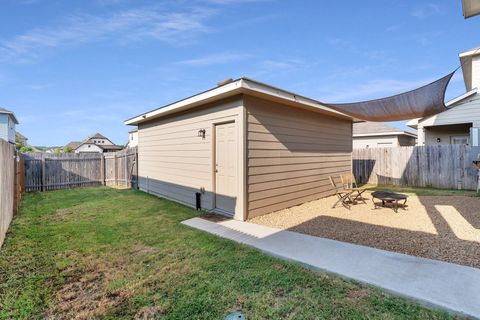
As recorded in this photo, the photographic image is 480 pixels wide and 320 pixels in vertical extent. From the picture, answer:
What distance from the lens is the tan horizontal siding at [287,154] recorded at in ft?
18.3

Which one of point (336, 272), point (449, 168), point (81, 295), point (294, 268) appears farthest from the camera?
point (449, 168)

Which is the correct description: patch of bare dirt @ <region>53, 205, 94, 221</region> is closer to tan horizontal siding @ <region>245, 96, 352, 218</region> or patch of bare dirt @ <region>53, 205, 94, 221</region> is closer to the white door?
the white door

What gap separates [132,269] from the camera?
3145 mm

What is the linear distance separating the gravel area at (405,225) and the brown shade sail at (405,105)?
8.94ft

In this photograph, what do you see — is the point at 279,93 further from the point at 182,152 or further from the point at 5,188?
the point at 5,188

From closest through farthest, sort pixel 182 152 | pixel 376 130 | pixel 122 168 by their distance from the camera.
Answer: pixel 182 152 → pixel 122 168 → pixel 376 130

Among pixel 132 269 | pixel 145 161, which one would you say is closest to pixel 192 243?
pixel 132 269

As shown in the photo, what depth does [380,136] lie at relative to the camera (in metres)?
17.4

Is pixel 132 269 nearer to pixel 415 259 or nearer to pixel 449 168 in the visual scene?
pixel 415 259

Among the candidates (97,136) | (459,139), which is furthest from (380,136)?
(97,136)

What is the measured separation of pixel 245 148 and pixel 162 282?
10.5ft

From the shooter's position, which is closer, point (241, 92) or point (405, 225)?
point (405, 225)

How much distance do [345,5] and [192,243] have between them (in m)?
8.49

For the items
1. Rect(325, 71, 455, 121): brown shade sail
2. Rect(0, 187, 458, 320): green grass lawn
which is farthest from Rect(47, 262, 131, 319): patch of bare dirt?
Rect(325, 71, 455, 121): brown shade sail
